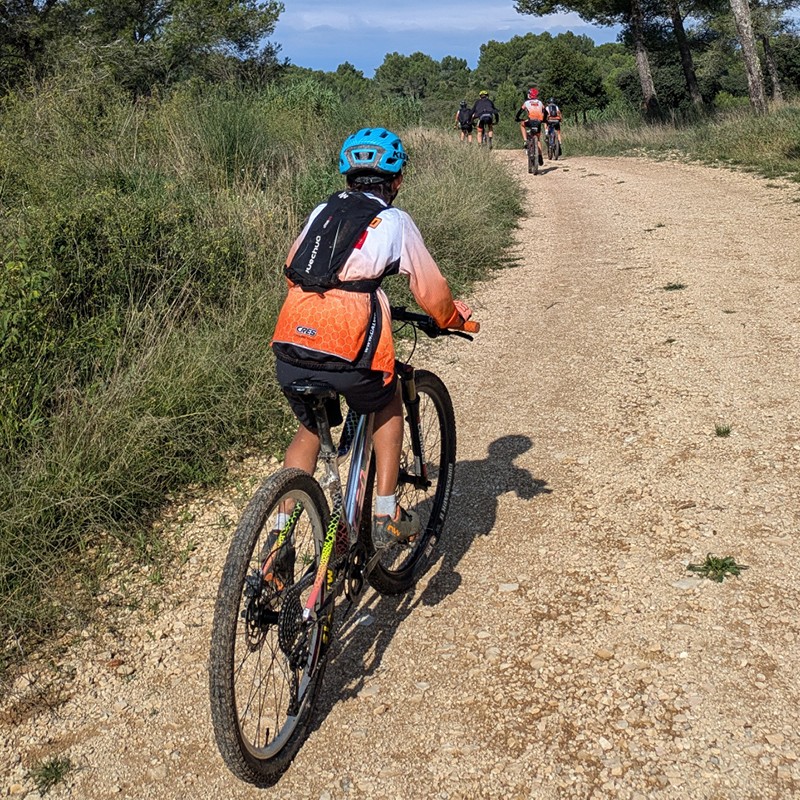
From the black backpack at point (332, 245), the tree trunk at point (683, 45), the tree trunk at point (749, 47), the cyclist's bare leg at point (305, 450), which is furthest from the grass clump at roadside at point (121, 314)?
the tree trunk at point (683, 45)

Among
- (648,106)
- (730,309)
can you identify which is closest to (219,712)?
(730,309)

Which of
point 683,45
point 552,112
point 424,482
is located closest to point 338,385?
point 424,482

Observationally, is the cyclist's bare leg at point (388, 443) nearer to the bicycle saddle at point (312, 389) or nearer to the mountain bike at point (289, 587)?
the mountain bike at point (289, 587)

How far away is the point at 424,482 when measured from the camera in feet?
13.1

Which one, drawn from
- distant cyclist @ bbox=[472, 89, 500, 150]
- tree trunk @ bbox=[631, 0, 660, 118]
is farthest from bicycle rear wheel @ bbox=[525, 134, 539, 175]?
tree trunk @ bbox=[631, 0, 660, 118]

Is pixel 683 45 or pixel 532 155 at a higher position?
pixel 683 45

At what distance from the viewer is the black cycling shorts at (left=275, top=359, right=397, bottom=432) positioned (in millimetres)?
2982

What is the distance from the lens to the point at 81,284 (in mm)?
5586

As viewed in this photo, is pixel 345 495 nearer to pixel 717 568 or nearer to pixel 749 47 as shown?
pixel 717 568

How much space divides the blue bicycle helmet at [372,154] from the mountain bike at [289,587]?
607 mm

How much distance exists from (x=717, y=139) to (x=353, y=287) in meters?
19.3

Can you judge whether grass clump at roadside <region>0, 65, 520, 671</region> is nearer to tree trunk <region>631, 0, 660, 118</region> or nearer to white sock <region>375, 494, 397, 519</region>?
white sock <region>375, 494, 397, 519</region>

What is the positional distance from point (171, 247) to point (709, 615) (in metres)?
4.67

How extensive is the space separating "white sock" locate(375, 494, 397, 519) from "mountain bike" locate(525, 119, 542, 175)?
57.3 ft
